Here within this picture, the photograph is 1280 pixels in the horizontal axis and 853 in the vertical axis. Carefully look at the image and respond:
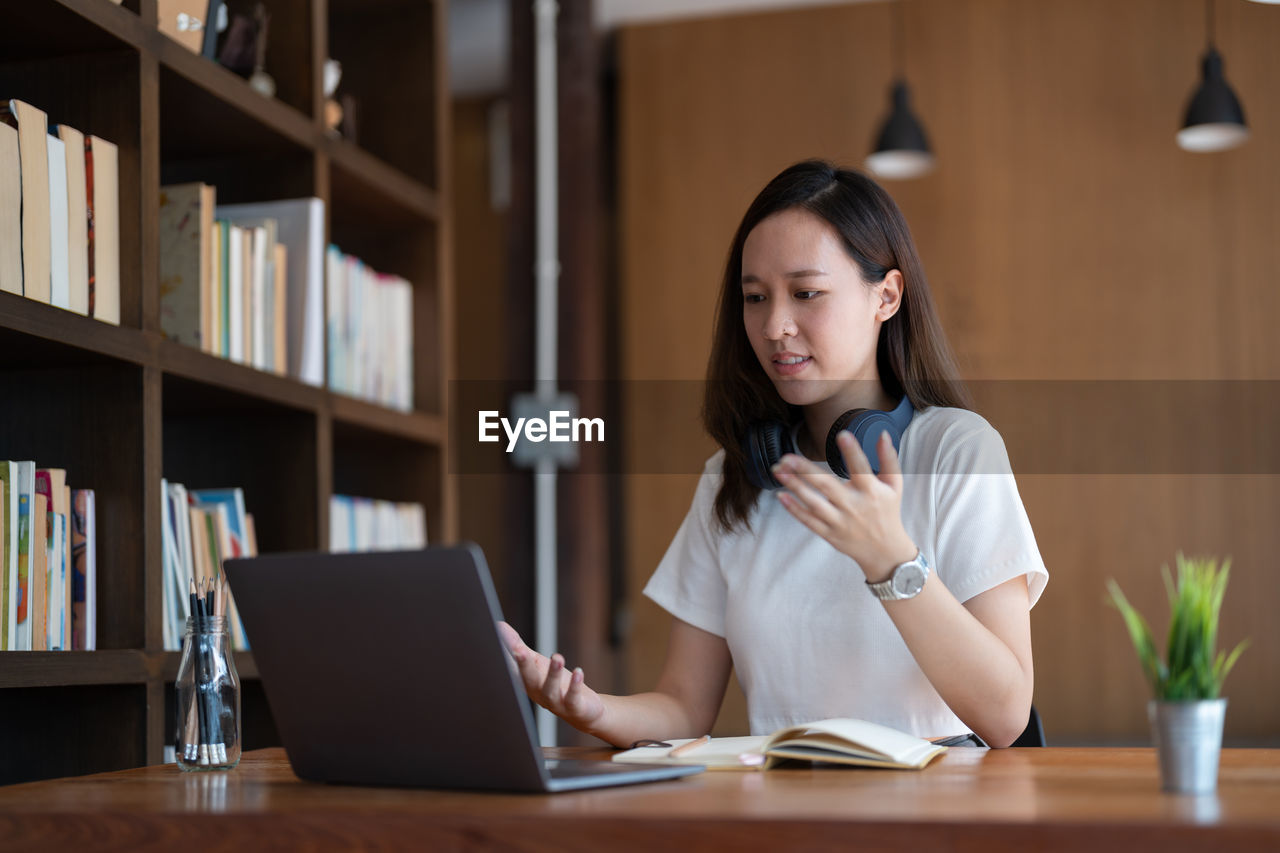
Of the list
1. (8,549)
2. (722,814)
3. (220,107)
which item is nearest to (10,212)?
(8,549)

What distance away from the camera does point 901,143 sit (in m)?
3.93

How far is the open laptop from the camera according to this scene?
1.01 metres

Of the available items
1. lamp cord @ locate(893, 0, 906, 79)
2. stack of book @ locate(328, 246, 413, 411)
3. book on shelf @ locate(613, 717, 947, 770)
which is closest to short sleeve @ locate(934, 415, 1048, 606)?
book on shelf @ locate(613, 717, 947, 770)

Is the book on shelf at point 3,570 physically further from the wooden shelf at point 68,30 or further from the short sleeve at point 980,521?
the short sleeve at point 980,521

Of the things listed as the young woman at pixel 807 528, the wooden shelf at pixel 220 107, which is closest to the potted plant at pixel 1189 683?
the young woman at pixel 807 528

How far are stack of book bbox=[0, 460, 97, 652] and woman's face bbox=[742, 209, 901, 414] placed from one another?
1034 mm

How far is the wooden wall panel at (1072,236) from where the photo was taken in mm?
4098

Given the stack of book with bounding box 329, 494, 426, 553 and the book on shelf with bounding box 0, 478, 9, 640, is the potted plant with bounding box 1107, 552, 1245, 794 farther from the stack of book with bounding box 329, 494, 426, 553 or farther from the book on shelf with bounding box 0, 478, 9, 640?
the stack of book with bounding box 329, 494, 426, 553

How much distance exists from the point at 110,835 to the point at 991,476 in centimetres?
101

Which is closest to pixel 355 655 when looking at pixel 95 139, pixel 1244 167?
pixel 95 139

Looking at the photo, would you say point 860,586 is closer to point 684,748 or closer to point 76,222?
point 684,748

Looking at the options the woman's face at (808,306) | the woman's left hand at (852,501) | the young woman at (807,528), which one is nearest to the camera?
the woman's left hand at (852,501)

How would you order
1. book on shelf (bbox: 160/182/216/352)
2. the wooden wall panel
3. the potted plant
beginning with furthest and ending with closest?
the wooden wall panel → book on shelf (bbox: 160/182/216/352) → the potted plant

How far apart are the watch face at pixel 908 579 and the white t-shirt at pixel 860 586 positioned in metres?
0.28
